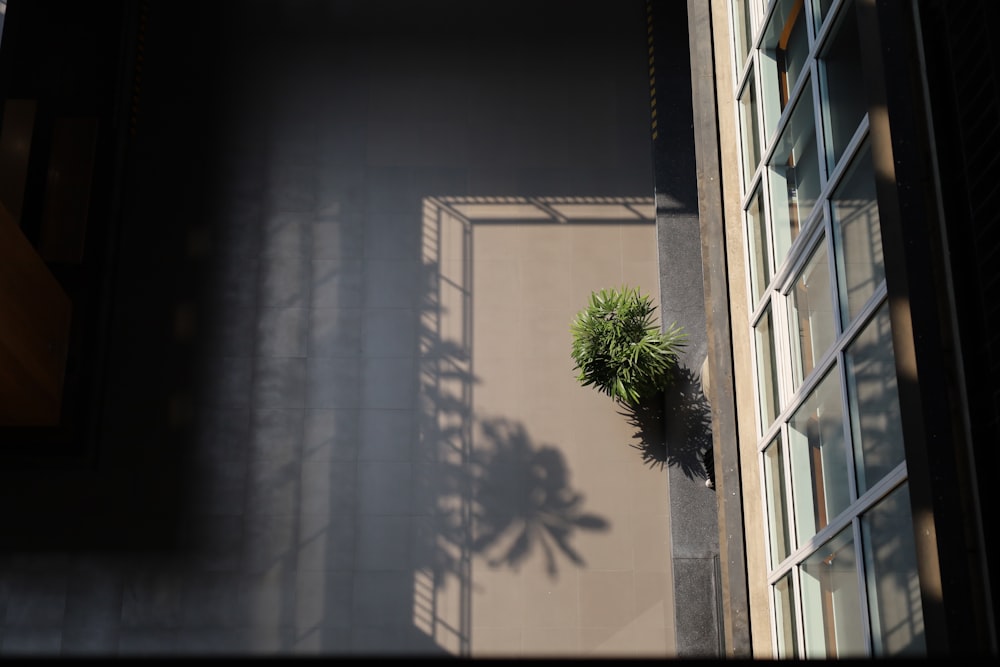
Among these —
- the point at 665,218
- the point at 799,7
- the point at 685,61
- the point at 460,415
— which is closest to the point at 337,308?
the point at 460,415

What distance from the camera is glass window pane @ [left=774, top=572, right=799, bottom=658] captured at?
22.7 ft

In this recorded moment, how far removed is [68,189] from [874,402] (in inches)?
392

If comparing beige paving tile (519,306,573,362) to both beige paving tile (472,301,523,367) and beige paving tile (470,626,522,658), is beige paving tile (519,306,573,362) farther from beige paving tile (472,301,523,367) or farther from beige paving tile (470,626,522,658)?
beige paving tile (470,626,522,658)

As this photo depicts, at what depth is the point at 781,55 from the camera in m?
7.16

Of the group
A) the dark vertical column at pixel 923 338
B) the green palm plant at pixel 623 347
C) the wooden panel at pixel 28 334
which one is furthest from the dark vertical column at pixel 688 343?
the wooden panel at pixel 28 334

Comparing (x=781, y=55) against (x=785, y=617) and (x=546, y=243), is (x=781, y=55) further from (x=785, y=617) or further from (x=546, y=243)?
(x=546, y=243)

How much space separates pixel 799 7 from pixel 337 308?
680 centimetres

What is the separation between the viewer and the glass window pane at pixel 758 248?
763 cm

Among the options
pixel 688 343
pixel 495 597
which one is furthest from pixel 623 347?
pixel 495 597

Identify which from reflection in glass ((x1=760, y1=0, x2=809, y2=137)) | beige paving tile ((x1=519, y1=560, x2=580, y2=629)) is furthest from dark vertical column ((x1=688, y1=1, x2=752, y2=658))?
beige paving tile ((x1=519, y1=560, x2=580, y2=629))

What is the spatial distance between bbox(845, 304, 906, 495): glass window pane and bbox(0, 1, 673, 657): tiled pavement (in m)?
5.32

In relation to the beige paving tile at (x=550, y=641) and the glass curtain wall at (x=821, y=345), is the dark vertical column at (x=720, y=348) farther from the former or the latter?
the beige paving tile at (x=550, y=641)

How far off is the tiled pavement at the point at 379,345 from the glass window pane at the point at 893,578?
5.19 m

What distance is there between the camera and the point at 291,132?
40.9 ft
